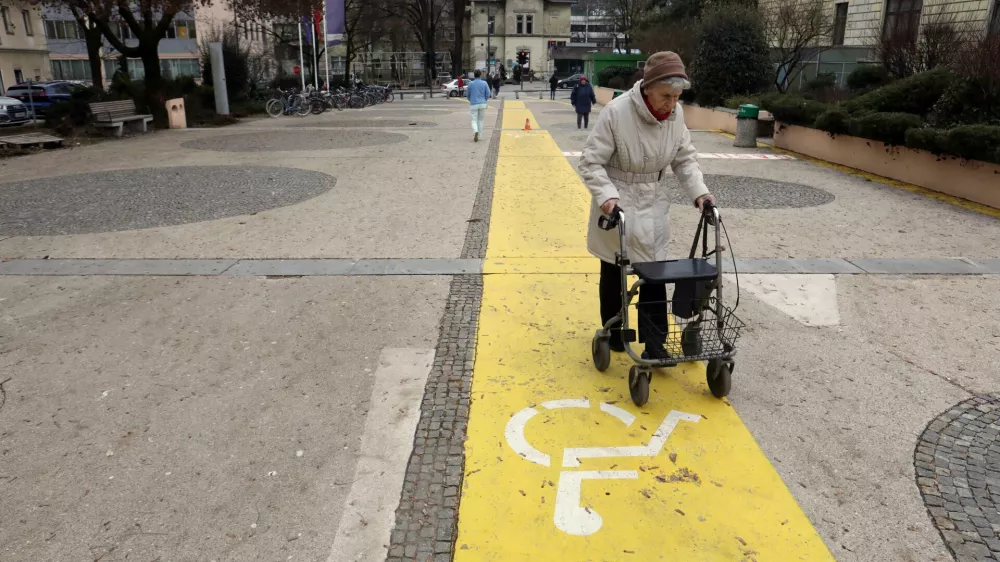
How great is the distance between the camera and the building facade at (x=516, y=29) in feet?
291

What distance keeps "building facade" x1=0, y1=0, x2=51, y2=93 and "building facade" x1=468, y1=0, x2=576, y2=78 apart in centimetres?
4802

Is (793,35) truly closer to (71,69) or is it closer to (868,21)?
(868,21)

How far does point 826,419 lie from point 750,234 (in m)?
4.08

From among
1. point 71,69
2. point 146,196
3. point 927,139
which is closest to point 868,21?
point 927,139

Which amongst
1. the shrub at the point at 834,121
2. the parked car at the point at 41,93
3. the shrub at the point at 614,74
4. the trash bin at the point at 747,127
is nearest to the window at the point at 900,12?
the shrub at the point at 614,74

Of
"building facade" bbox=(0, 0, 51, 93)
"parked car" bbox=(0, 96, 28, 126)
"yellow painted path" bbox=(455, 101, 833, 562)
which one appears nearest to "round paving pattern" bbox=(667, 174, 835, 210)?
"yellow painted path" bbox=(455, 101, 833, 562)

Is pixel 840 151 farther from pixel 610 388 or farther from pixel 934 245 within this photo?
pixel 610 388

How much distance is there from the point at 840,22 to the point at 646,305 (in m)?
33.4

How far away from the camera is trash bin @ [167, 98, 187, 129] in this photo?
2030 centimetres

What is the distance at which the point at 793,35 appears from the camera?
71.8 feet

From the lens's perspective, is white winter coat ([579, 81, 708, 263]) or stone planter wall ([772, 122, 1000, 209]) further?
stone planter wall ([772, 122, 1000, 209])

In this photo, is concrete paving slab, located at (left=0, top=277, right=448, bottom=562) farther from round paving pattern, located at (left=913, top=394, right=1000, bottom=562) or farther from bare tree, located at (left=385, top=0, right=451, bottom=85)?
bare tree, located at (left=385, top=0, right=451, bottom=85)

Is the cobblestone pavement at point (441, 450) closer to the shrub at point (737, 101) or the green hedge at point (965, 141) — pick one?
the green hedge at point (965, 141)

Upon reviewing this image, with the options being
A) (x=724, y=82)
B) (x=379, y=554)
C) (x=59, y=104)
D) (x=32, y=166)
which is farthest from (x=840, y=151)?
(x=59, y=104)
